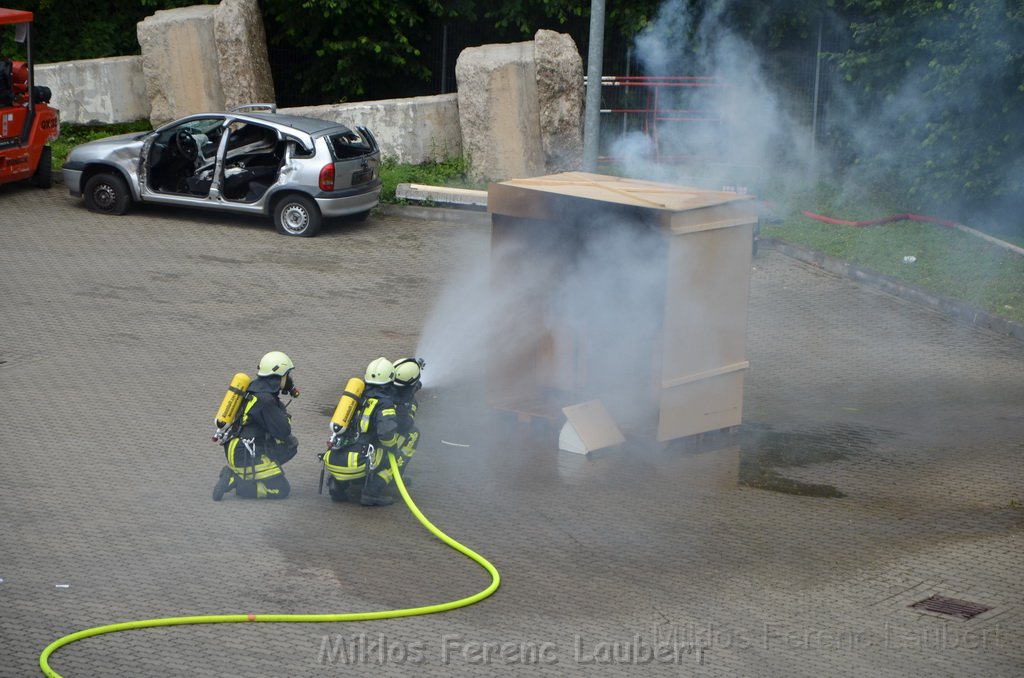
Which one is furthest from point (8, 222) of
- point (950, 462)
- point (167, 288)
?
point (950, 462)

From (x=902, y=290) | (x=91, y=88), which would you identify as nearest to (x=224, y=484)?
(x=902, y=290)

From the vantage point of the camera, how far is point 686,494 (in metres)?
8.52

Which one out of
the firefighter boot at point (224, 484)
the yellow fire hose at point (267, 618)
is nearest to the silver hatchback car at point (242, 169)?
the firefighter boot at point (224, 484)

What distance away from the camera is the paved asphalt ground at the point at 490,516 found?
630 cm

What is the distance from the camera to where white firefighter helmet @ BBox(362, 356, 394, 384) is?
316 inches

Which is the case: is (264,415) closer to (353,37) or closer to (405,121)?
(405,121)

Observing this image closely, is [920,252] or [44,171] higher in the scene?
[44,171]

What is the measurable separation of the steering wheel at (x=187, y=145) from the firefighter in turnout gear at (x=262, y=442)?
8.30m

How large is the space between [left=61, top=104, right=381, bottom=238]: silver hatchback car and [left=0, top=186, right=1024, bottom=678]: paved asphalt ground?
79.2 inches

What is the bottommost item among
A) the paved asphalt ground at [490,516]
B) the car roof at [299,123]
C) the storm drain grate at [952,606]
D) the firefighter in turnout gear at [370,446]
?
the storm drain grate at [952,606]

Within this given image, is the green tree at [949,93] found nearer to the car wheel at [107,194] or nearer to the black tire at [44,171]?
the car wheel at [107,194]

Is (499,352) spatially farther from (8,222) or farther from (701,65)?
(701,65)

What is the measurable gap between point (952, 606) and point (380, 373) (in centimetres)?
373

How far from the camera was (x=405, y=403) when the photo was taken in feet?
26.7
